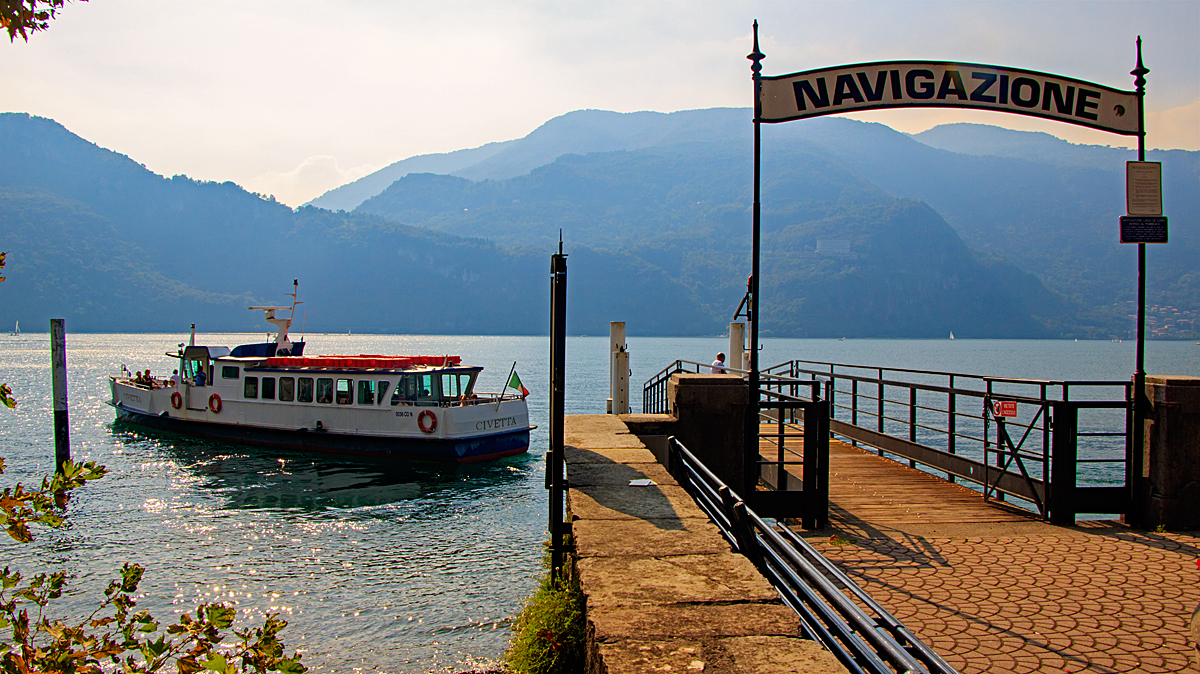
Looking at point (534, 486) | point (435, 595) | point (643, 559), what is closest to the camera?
point (643, 559)

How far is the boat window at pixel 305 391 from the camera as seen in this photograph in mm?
27470

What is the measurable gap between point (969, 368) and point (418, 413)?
97.7 metres

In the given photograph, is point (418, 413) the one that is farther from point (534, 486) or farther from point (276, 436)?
point (276, 436)

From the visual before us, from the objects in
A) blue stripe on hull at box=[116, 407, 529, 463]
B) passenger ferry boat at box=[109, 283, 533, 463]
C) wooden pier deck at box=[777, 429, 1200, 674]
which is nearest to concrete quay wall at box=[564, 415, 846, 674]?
wooden pier deck at box=[777, 429, 1200, 674]

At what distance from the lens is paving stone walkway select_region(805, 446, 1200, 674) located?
16.4 feet

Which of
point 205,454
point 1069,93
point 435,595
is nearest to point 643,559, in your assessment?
Answer: point 1069,93

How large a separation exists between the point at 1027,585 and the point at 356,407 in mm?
23356

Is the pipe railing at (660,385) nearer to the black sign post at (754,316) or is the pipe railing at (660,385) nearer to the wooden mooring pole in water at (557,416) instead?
the black sign post at (754,316)

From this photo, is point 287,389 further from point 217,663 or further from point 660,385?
point 217,663

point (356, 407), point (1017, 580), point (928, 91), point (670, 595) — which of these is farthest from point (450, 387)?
point (670, 595)

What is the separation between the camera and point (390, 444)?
1014 inches

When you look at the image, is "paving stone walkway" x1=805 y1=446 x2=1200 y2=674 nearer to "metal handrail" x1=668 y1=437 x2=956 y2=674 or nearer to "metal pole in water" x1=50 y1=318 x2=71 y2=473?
"metal handrail" x1=668 y1=437 x2=956 y2=674

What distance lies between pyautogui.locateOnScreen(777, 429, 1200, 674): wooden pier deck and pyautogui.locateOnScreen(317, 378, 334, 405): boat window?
21.6 meters

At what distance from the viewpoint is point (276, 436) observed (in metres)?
28.1
